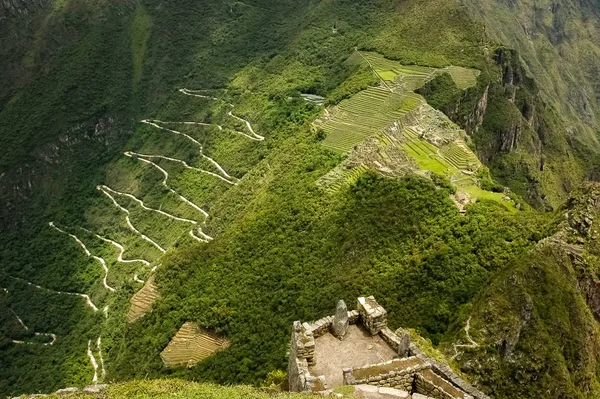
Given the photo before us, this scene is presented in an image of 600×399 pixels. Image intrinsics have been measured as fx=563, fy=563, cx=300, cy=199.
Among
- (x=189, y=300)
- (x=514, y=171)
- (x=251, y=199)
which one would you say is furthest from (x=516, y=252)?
(x=514, y=171)

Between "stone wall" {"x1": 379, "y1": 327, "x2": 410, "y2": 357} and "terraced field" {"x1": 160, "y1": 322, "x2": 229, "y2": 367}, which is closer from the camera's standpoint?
"stone wall" {"x1": 379, "y1": 327, "x2": 410, "y2": 357}

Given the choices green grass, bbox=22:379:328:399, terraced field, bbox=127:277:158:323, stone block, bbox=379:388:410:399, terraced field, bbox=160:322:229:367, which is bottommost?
terraced field, bbox=160:322:229:367

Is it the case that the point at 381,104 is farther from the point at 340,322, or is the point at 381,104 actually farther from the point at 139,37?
the point at 139,37

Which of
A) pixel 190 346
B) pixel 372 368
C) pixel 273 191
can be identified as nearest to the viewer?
pixel 372 368

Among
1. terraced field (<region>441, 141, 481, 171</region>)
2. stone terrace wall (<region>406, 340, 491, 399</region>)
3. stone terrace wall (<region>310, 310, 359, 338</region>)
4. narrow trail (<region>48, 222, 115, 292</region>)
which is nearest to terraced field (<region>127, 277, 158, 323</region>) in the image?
narrow trail (<region>48, 222, 115, 292</region>)

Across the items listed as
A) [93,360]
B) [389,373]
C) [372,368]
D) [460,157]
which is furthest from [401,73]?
[389,373]

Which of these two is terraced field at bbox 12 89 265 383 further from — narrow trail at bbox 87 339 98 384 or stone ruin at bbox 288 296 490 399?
stone ruin at bbox 288 296 490 399

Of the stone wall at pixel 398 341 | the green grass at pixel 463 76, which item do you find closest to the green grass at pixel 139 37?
the green grass at pixel 463 76

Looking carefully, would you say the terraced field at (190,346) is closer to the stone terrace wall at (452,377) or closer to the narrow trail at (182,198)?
the narrow trail at (182,198)
